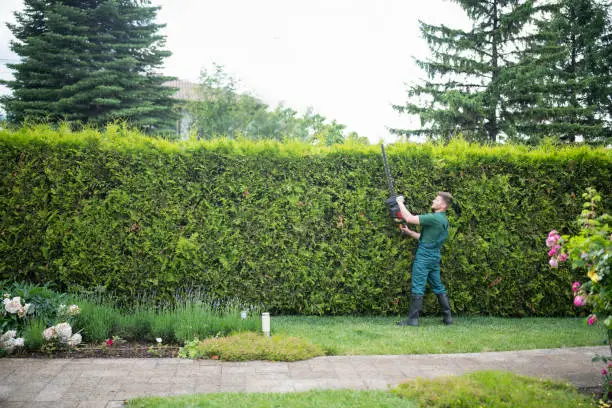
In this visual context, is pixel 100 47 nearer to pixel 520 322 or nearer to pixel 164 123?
pixel 164 123

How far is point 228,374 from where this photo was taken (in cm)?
454

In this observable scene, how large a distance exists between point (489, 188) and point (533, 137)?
13890 millimetres

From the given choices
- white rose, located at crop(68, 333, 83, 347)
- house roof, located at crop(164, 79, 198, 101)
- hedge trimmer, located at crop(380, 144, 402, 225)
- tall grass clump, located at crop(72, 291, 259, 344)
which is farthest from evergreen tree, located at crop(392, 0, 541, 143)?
→ house roof, located at crop(164, 79, 198, 101)

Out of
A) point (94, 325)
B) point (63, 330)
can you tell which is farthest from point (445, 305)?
point (63, 330)

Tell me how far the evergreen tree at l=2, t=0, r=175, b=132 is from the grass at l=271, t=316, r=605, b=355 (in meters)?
20.0

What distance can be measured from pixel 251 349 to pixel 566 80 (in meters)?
21.9

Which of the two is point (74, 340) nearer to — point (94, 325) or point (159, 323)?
point (94, 325)

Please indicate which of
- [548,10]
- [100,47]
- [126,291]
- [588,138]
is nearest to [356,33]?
[126,291]

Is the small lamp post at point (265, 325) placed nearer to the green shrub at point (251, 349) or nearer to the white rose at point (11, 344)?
the green shrub at point (251, 349)

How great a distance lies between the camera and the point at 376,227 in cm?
749

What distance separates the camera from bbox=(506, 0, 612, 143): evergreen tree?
1947 cm

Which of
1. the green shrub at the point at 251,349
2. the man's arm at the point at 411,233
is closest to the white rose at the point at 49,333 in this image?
the green shrub at the point at 251,349

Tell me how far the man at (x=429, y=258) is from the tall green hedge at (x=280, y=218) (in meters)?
0.56

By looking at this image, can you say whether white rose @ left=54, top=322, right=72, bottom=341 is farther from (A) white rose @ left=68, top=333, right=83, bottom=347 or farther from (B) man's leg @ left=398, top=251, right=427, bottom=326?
(B) man's leg @ left=398, top=251, right=427, bottom=326
